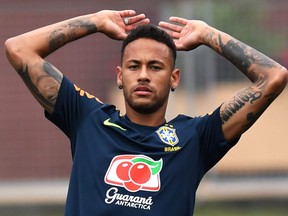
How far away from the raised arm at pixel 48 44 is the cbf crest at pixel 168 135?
1.96 feet

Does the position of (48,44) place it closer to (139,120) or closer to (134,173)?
(139,120)

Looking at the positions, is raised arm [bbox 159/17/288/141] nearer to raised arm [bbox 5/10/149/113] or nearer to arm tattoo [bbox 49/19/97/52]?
raised arm [bbox 5/10/149/113]

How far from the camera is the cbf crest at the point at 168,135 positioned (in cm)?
576

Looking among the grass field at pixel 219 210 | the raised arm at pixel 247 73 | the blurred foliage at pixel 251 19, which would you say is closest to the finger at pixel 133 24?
the raised arm at pixel 247 73

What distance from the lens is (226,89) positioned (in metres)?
13.3

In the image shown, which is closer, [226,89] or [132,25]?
[132,25]

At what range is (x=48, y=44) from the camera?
236 inches

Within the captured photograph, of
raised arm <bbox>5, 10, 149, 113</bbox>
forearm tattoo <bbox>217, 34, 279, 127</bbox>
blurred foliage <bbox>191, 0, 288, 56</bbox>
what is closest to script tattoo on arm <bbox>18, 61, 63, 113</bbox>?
raised arm <bbox>5, 10, 149, 113</bbox>

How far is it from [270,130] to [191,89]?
3.62 feet

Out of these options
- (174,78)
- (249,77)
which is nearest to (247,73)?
(249,77)

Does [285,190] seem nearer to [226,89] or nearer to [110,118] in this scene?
[226,89]

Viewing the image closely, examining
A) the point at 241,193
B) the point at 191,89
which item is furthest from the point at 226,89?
the point at 241,193

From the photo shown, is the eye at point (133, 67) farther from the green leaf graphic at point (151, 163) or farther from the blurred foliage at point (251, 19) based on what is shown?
the blurred foliage at point (251, 19)

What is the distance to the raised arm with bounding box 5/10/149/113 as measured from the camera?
19.1 ft
